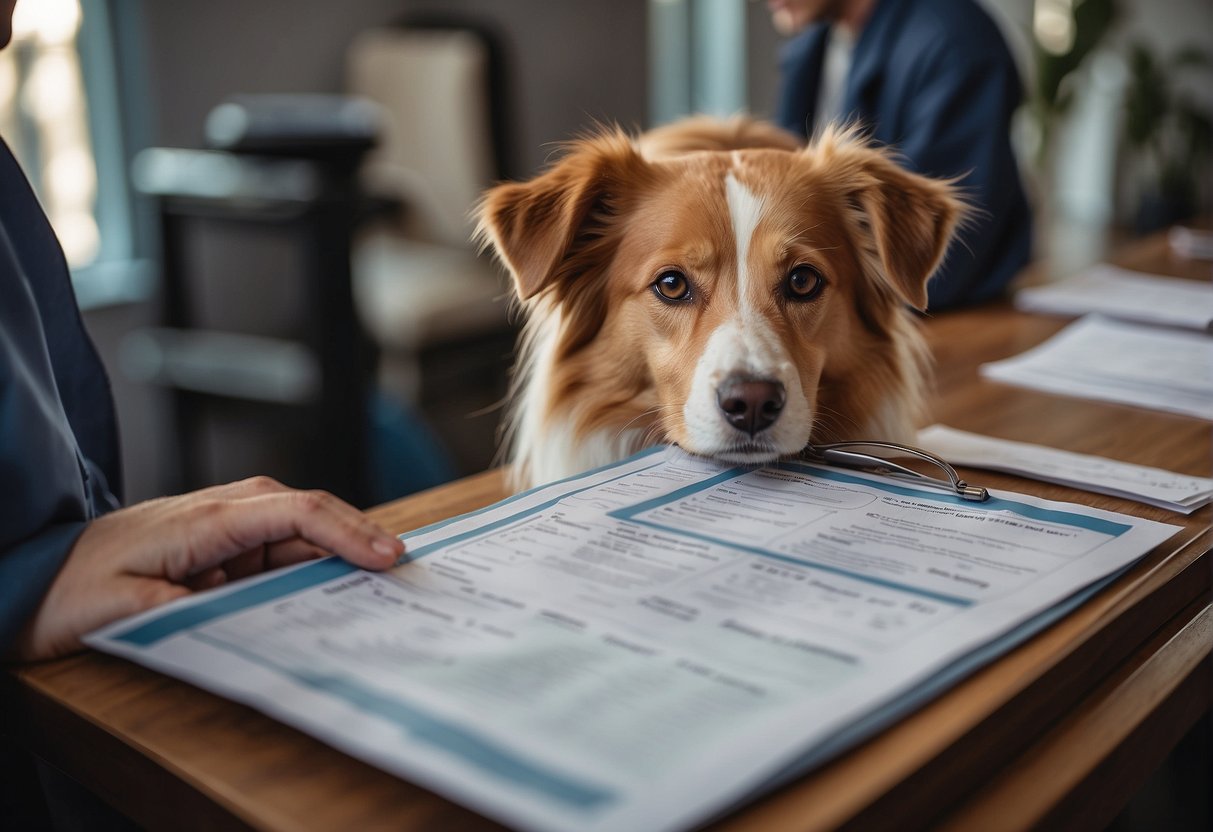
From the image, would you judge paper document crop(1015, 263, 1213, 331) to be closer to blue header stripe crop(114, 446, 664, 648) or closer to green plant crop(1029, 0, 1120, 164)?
blue header stripe crop(114, 446, 664, 648)

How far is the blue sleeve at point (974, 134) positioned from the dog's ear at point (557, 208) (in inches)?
37.2

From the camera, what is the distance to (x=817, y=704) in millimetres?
602

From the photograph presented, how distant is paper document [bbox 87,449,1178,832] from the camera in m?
0.55

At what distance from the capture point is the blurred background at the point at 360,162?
3232 millimetres

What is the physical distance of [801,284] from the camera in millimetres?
1256

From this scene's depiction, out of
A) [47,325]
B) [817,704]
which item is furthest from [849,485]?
[47,325]

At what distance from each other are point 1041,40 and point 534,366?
13.3ft

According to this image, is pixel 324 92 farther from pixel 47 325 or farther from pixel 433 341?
pixel 47 325

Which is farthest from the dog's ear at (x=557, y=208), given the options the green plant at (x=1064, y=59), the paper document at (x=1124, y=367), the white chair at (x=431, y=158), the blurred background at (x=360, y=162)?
the green plant at (x=1064, y=59)

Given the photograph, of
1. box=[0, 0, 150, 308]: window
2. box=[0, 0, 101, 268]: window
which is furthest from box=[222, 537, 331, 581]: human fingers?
box=[0, 0, 101, 268]: window

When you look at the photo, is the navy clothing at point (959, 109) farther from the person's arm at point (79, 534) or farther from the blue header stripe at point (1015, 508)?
the person's arm at point (79, 534)

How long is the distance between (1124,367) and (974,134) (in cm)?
71

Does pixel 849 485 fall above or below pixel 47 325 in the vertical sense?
below

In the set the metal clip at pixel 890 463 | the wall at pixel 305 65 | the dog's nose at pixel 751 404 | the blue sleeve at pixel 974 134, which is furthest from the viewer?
the wall at pixel 305 65
